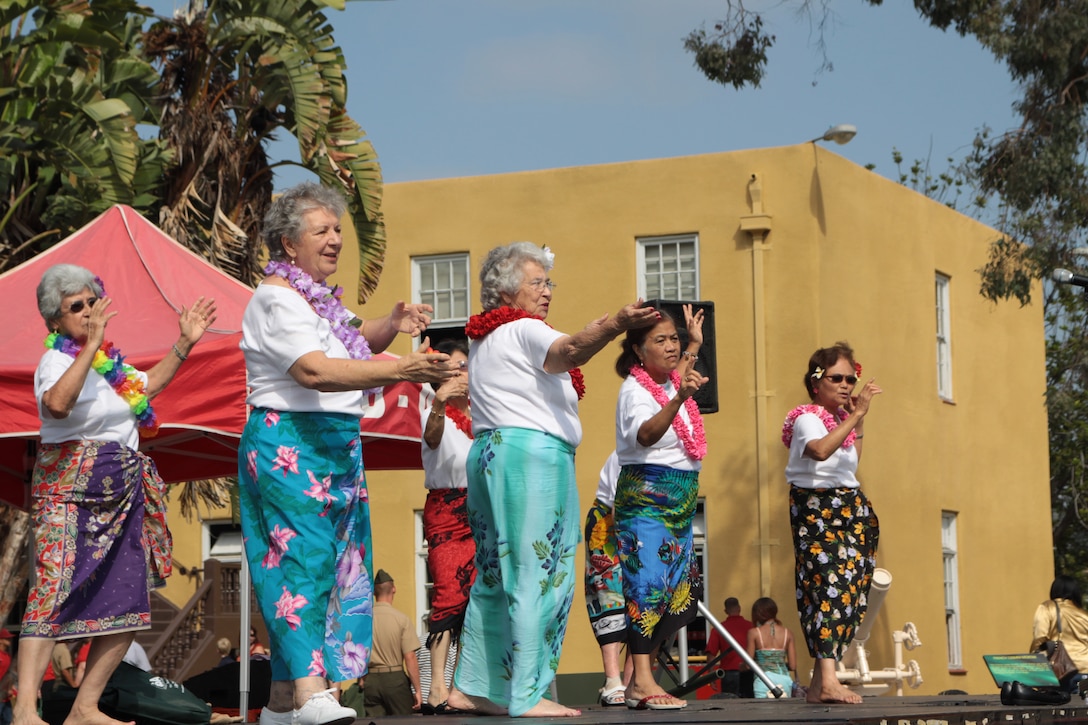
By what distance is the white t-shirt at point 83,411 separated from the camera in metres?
6.39

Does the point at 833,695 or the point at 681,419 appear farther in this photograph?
the point at 833,695

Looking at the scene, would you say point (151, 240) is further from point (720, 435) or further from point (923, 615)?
point (923, 615)

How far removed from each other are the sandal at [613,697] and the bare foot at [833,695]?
35.1 inches

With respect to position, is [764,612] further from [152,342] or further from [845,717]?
[845,717]

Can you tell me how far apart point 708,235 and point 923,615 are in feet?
19.6

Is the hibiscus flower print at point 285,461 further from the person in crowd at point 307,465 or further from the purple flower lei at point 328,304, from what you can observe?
the purple flower lei at point 328,304

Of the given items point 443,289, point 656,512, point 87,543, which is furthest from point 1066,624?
point 443,289

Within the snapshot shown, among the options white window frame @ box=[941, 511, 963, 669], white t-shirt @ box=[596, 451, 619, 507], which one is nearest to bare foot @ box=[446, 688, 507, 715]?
white t-shirt @ box=[596, 451, 619, 507]

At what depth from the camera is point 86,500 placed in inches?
249

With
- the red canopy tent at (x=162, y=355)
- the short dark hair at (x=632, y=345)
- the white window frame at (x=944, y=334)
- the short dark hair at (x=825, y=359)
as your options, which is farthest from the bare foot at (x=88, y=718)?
the white window frame at (x=944, y=334)

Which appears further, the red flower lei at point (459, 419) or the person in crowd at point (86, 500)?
the red flower lei at point (459, 419)

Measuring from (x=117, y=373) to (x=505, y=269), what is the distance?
1639 millimetres

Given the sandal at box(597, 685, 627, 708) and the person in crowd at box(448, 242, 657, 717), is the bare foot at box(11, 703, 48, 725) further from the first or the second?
the sandal at box(597, 685, 627, 708)

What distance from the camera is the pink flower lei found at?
7.29 m
